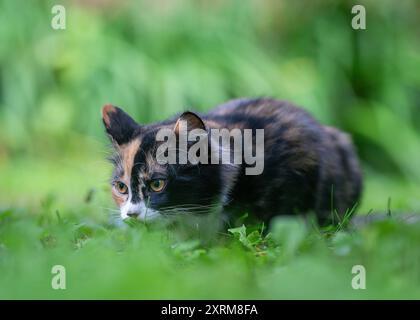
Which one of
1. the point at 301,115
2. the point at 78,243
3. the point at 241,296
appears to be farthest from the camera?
the point at 301,115

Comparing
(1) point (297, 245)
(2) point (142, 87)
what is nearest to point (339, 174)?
(1) point (297, 245)

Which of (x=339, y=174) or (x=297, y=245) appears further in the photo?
(x=339, y=174)

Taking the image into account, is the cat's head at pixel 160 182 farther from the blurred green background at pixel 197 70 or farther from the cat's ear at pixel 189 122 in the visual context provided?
the blurred green background at pixel 197 70

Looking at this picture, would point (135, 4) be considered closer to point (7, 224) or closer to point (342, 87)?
point (342, 87)

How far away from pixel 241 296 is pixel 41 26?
19.6 ft

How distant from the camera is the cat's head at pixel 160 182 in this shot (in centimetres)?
336

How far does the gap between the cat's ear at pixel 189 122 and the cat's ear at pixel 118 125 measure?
0.35 meters

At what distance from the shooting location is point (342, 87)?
26.2ft

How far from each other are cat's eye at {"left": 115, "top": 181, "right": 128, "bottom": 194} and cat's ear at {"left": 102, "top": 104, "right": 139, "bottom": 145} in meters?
0.22
